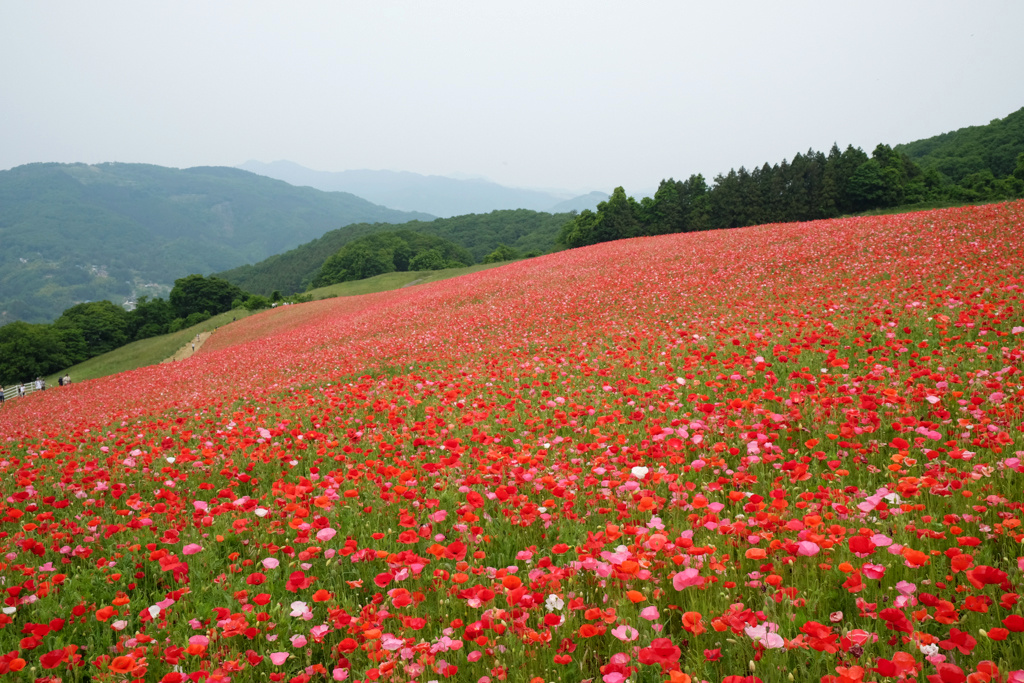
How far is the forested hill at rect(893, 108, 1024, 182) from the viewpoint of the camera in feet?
227

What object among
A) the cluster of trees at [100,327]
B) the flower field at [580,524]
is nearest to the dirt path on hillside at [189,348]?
the cluster of trees at [100,327]

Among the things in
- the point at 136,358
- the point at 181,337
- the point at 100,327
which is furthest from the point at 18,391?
the point at 100,327

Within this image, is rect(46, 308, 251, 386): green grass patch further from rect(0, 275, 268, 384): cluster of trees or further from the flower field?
the flower field

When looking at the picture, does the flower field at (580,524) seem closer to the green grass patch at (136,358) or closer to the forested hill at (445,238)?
the green grass patch at (136,358)

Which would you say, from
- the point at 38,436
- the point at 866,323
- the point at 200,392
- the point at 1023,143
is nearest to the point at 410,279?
the point at 200,392

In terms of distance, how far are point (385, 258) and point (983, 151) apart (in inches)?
4057

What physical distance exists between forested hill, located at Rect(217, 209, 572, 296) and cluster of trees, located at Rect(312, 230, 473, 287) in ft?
55.4

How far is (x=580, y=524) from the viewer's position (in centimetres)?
362

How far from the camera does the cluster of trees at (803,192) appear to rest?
5276cm

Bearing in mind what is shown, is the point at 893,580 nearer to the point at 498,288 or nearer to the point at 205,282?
the point at 498,288

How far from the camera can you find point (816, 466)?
4.06 meters

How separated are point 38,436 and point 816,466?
42.5 ft

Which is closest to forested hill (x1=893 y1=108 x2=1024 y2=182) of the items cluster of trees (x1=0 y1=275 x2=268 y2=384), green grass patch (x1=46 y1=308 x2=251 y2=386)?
green grass patch (x1=46 y1=308 x2=251 y2=386)

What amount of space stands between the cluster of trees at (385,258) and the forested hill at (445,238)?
55.4ft
